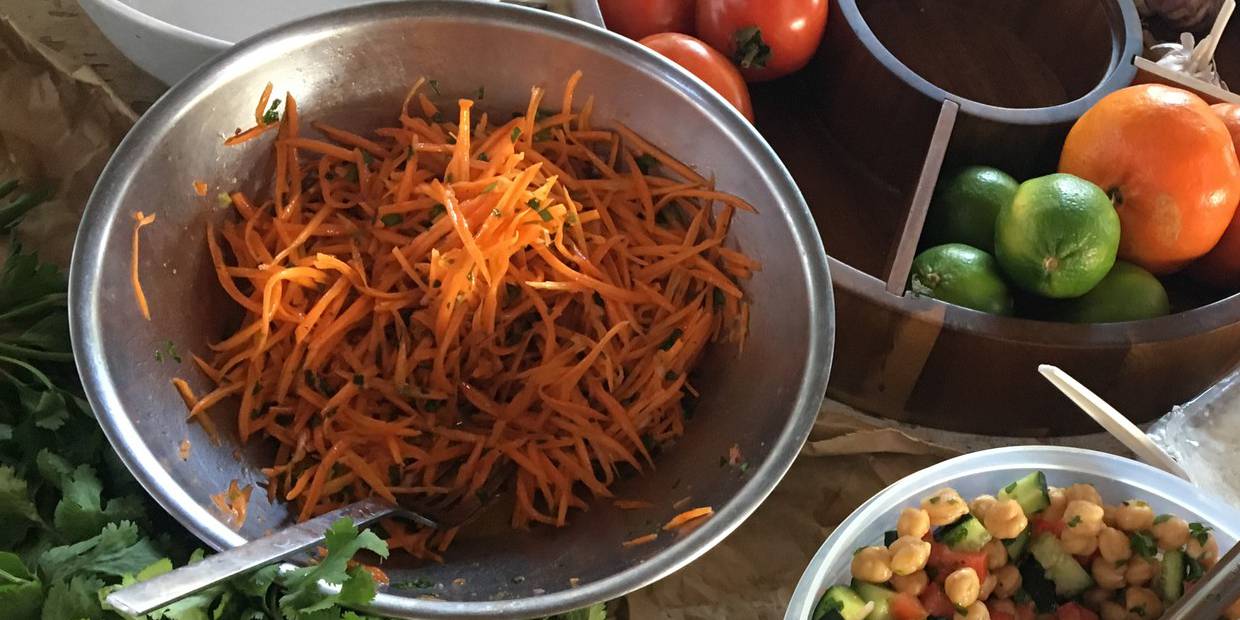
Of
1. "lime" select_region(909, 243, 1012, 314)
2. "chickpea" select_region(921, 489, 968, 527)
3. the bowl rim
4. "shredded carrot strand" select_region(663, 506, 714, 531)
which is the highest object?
the bowl rim

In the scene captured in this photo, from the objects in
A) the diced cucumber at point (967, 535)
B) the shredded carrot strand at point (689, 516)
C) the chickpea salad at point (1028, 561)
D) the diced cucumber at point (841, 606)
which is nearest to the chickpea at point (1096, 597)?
the chickpea salad at point (1028, 561)

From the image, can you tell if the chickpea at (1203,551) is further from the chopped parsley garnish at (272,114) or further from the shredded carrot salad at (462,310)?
the chopped parsley garnish at (272,114)

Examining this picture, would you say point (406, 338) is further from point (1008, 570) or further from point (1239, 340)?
point (1239, 340)

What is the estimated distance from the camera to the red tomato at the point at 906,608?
0.70m

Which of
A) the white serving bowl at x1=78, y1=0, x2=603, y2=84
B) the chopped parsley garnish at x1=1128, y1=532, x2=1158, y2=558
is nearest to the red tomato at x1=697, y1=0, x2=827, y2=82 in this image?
the white serving bowl at x1=78, y1=0, x2=603, y2=84

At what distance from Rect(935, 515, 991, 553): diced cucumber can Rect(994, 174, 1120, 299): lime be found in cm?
28

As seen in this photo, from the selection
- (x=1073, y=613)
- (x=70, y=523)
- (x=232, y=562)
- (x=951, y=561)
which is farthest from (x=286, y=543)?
(x=1073, y=613)

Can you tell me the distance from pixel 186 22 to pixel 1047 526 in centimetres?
98

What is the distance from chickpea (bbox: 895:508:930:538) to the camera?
2.35 ft

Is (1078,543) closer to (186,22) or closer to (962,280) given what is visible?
(962,280)

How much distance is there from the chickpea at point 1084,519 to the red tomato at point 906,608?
0.14 metres

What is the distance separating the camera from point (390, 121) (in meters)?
0.90

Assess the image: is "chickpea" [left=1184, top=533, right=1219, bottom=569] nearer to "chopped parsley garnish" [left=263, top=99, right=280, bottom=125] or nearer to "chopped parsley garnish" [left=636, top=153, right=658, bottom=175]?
"chopped parsley garnish" [left=636, top=153, right=658, bottom=175]

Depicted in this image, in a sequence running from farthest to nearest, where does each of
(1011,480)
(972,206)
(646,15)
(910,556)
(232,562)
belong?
(646,15)
(972,206)
(1011,480)
(910,556)
(232,562)
